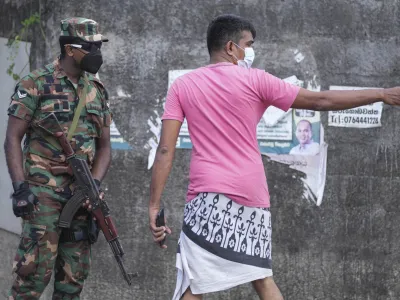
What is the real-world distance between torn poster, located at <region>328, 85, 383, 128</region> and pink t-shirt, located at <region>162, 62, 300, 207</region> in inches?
77.7

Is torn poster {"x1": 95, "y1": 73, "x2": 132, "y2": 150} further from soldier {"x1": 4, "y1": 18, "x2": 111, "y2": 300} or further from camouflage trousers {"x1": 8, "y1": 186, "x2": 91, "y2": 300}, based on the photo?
camouflage trousers {"x1": 8, "y1": 186, "x2": 91, "y2": 300}

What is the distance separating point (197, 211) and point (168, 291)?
1.97 metres

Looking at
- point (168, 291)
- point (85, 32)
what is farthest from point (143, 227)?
point (85, 32)

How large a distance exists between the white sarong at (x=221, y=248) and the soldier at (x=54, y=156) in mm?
898

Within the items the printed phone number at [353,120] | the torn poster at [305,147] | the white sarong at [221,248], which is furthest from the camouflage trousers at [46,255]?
the printed phone number at [353,120]

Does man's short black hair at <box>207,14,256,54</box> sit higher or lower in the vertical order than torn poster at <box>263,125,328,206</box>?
higher

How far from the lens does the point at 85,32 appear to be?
15.9ft

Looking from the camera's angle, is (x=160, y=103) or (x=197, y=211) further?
(x=160, y=103)

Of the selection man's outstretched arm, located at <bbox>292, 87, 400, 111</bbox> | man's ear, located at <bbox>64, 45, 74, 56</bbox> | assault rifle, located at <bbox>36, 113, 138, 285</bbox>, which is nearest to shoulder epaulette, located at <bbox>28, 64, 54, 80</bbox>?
man's ear, located at <bbox>64, 45, 74, 56</bbox>

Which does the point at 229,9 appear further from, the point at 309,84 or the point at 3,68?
the point at 3,68

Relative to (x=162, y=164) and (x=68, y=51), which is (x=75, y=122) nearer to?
(x=68, y=51)

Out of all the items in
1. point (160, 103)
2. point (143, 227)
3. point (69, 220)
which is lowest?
point (143, 227)

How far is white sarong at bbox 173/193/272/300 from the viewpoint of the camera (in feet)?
13.9

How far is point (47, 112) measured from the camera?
4.75 metres
